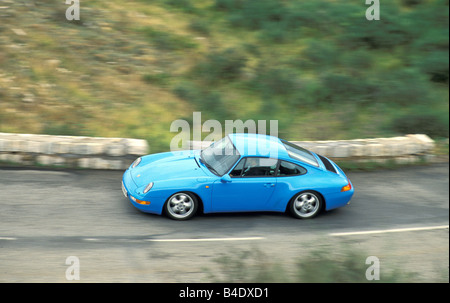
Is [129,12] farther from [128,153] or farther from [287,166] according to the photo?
[287,166]

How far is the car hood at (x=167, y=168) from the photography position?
912 centimetres

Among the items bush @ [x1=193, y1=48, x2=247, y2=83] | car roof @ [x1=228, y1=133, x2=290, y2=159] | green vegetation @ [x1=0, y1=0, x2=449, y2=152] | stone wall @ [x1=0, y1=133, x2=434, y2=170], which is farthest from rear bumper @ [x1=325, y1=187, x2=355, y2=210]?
bush @ [x1=193, y1=48, x2=247, y2=83]

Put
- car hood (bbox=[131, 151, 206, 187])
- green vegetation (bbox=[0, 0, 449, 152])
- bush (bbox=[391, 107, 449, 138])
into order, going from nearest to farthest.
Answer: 1. car hood (bbox=[131, 151, 206, 187])
2. green vegetation (bbox=[0, 0, 449, 152])
3. bush (bbox=[391, 107, 449, 138])

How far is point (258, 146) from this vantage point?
31.4ft

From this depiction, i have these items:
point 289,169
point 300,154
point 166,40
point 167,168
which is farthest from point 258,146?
point 166,40

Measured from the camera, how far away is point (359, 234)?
9.12 meters

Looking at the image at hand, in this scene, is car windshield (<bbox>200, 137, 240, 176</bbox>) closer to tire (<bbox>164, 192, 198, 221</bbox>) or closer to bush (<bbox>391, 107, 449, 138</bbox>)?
tire (<bbox>164, 192, 198, 221</bbox>)

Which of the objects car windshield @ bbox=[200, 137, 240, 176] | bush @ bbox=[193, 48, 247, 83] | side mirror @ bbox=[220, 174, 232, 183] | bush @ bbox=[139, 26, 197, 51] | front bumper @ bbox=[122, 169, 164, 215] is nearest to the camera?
front bumper @ bbox=[122, 169, 164, 215]

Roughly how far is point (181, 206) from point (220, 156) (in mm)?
1246

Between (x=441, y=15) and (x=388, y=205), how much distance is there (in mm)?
12863

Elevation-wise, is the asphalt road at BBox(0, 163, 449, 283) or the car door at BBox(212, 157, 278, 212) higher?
the car door at BBox(212, 157, 278, 212)

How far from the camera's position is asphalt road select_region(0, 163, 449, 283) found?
756 centimetres

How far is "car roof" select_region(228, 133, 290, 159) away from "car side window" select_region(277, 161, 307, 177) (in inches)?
5.8

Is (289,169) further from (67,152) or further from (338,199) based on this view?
(67,152)
